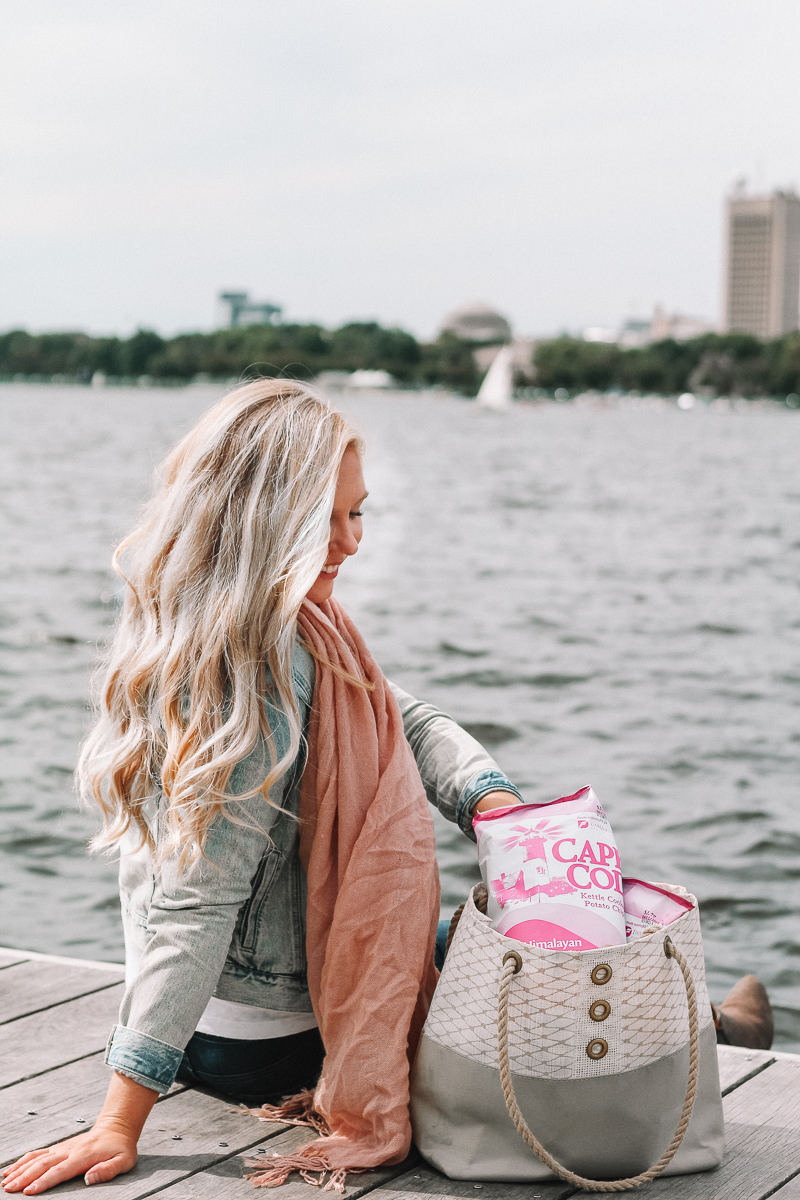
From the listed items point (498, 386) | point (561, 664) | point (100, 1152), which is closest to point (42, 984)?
point (100, 1152)

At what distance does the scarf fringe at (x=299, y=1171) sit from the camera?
2045 millimetres

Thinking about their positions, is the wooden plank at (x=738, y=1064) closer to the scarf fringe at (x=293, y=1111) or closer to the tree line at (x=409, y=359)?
the scarf fringe at (x=293, y=1111)

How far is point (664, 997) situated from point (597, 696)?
684 cm

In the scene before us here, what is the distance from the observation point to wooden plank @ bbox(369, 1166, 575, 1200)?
2.03 m

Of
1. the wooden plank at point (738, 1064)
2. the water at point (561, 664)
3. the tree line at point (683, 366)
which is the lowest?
the water at point (561, 664)

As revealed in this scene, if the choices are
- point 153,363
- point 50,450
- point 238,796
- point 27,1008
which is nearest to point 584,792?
point 238,796

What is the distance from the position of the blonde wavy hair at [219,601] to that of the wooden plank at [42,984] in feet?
2.72

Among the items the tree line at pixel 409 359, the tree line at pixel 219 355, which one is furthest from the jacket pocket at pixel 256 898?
the tree line at pixel 219 355

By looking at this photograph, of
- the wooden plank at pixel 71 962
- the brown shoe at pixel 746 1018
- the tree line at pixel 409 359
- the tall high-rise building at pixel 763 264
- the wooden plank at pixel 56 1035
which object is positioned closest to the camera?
the wooden plank at pixel 56 1035

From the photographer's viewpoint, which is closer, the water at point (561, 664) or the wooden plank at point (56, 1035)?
the wooden plank at point (56, 1035)

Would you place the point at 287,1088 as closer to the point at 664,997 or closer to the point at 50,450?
the point at 664,997

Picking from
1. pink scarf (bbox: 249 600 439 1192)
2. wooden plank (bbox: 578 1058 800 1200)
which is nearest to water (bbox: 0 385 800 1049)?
pink scarf (bbox: 249 600 439 1192)

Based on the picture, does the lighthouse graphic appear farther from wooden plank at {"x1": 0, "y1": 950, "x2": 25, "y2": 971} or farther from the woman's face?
wooden plank at {"x1": 0, "y1": 950, "x2": 25, "y2": 971}

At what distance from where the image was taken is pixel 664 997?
1.99 meters
